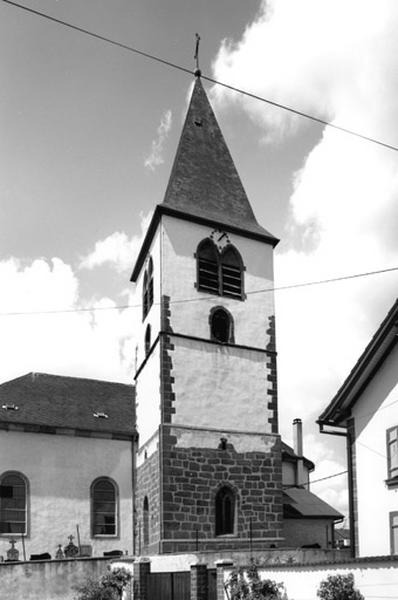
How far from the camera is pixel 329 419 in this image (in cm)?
2017

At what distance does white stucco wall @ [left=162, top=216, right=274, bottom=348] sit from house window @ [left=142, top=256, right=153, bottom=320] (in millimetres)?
1955

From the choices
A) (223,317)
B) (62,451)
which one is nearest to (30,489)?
(62,451)

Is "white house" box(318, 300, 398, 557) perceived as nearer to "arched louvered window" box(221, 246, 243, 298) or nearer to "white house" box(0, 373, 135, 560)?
"arched louvered window" box(221, 246, 243, 298)

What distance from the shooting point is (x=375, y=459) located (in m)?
18.6

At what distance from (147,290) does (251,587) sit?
54.9 ft

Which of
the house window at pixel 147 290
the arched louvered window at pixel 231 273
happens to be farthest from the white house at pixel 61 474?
the arched louvered window at pixel 231 273

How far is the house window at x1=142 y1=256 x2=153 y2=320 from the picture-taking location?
3117 centimetres

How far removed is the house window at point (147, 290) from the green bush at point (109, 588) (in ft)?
39.5

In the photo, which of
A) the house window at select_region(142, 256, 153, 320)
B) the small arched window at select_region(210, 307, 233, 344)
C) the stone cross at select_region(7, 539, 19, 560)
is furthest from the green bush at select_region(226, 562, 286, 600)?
the house window at select_region(142, 256, 153, 320)

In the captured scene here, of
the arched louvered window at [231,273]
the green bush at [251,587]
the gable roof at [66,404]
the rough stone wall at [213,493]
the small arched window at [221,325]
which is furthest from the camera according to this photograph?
the arched louvered window at [231,273]

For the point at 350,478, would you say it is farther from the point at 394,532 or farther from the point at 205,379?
the point at 205,379

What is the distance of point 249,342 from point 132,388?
25.4 feet

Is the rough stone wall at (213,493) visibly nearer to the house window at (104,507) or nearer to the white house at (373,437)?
the house window at (104,507)

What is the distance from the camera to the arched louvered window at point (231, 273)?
3052 centimetres
